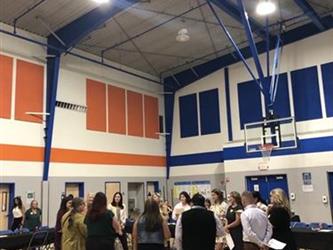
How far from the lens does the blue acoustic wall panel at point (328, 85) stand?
11.5 m

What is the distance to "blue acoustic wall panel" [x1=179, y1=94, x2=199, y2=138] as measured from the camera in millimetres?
14664

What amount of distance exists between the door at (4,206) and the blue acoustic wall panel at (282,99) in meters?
8.18

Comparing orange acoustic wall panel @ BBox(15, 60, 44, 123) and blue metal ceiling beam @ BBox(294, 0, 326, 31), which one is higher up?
blue metal ceiling beam @ BBox(294, 0, 326, 31)

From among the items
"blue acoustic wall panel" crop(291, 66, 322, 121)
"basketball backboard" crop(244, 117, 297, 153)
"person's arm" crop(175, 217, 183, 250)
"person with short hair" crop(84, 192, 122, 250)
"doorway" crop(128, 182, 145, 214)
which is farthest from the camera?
"doorway" crop(128, 182, 145, 214)

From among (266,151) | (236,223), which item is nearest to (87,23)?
(266,151)

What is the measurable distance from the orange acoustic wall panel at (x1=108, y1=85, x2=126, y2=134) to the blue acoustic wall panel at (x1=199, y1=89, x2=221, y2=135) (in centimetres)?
295

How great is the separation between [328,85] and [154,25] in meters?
5.44

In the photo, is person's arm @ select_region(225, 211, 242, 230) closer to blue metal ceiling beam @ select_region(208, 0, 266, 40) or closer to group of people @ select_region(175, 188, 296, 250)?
group of people @ select_region(175, 188, 296, 250)

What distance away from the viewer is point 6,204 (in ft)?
32.2

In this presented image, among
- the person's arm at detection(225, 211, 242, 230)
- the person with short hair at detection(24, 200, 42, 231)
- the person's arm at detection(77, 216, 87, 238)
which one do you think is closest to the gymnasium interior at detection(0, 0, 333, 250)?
the person with short hair at detection(24, 200, 42, 231)

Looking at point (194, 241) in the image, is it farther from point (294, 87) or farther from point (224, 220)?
point (294, 87)

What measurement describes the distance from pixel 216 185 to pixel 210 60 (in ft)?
14.8

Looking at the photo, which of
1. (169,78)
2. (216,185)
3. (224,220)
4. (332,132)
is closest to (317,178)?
(332,132)

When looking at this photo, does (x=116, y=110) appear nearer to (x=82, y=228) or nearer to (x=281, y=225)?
(x=82, y=228)
